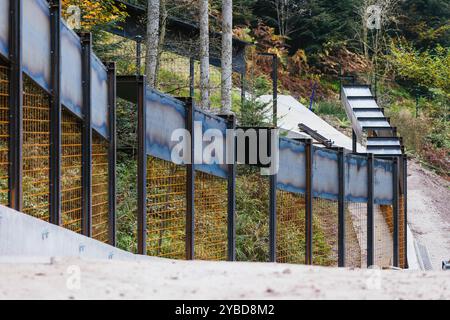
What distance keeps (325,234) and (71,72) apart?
7.18 m

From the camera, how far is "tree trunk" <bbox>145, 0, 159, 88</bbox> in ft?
65.2

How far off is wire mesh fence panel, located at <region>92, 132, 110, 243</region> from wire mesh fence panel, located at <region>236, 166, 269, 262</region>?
5020 millimetres

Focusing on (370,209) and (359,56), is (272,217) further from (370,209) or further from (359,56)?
(359,56)

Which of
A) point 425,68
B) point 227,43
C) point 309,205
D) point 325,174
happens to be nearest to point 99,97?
point 309,205

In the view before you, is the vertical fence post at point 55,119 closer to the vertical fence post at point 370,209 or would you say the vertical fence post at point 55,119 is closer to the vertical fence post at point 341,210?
the vertical fence post at point 341,210

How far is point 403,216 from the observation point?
18.4m

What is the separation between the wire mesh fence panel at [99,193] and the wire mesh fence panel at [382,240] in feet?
23.5

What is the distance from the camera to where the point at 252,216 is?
657 inches

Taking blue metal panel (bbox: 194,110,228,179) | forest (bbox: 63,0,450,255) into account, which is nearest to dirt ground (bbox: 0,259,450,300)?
blue metal panel (bbox: 194,110,228,179)

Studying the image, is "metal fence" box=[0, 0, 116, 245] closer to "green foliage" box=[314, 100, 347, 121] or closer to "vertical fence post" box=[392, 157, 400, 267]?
"vertical fence post" box=[392, 157, 400, 267]

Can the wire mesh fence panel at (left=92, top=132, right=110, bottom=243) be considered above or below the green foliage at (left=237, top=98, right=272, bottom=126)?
below

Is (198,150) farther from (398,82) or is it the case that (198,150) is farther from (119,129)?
(398,82)

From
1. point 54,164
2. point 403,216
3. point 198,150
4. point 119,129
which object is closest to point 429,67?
point 403,216

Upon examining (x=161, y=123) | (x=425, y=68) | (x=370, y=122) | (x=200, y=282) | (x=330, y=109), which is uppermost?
(x=425, y=68)
